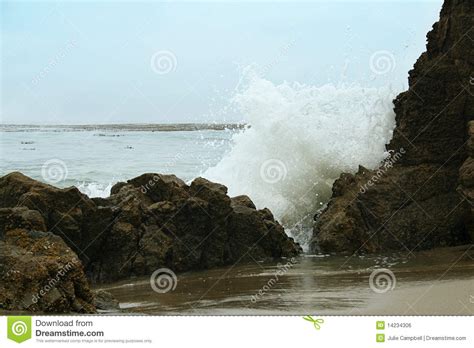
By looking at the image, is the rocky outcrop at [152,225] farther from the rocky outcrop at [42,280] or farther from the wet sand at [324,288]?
the rocky outcrop at [42,280]

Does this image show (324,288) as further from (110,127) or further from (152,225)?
(110,127)

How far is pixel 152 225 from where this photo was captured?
→ 859cm

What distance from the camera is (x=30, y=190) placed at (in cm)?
798

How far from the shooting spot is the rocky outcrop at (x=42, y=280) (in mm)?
5594

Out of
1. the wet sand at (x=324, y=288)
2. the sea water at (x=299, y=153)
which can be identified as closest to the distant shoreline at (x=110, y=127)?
the sea water at (x=299, y=153)

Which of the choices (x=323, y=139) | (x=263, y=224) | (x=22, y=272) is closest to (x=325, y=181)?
(x=323, y=139)

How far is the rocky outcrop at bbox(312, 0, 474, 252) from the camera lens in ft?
30.1
